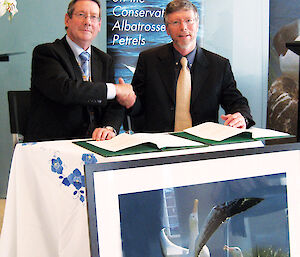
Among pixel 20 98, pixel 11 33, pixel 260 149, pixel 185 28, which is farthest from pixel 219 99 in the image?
pixel 11 33

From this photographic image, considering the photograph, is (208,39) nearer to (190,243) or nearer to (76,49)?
(76,49)

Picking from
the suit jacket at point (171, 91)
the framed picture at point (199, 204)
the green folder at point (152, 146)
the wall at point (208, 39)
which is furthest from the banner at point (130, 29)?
the framed picture at point (199, 204)

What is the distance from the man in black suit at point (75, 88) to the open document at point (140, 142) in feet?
1.87

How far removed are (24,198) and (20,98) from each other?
65.9 inches

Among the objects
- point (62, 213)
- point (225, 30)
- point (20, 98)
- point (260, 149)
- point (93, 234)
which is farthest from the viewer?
point (225, 30)

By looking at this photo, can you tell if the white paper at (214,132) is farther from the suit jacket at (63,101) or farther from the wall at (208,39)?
the wall at (208,39)

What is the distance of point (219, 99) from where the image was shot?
106 inches

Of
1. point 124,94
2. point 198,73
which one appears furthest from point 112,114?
point 198,73

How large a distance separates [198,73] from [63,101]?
0.82m

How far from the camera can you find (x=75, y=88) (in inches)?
87.9

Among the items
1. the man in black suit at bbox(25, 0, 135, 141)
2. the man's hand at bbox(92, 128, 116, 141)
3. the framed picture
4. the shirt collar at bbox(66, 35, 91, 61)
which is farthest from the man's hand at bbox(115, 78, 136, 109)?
the framed picture

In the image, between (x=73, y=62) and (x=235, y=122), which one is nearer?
(x=235, y=122)

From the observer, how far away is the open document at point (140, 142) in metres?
1.49

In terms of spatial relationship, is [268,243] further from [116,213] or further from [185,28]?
[185,28]
